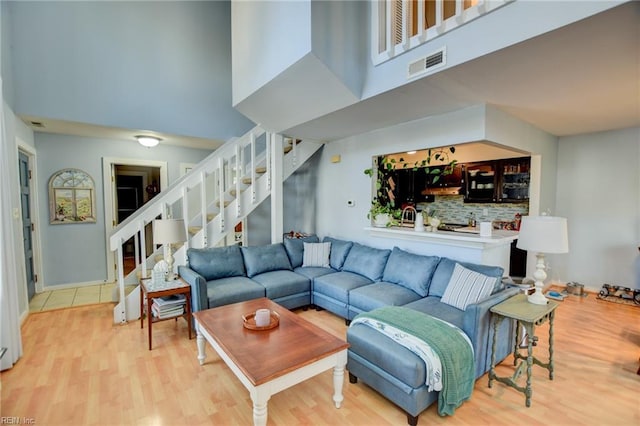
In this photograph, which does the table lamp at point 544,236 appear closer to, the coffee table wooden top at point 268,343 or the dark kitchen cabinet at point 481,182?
the coffee table wooden top at point 268,343

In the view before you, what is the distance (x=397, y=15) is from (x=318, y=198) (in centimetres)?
307

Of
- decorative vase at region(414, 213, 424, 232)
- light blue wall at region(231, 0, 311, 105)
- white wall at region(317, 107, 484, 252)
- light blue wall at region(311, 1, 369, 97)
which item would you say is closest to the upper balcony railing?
light blue wall at region(311, 1, 369, 97)

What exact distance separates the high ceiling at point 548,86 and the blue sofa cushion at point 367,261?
63.1 inches

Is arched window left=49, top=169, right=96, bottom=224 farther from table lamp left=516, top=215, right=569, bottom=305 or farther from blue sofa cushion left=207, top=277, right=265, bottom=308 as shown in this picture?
table lamp left=516, top=215, right=569, bottom=305

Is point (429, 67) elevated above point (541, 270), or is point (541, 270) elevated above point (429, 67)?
point (429, 67)

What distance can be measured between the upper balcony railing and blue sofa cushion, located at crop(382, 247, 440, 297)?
2.01m

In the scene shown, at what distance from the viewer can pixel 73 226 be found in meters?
4.70

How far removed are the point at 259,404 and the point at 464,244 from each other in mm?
2534

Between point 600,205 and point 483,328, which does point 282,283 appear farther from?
point 600,205

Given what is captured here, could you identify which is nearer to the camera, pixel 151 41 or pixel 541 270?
pixel 541 270

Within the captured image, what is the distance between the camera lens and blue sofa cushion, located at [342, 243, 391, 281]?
354cm

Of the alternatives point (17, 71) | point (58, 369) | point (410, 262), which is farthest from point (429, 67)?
point (17, 71)

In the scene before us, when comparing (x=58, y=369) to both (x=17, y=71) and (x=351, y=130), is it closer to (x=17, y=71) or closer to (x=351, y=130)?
(x=17, y=71)

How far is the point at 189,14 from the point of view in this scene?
485cm
